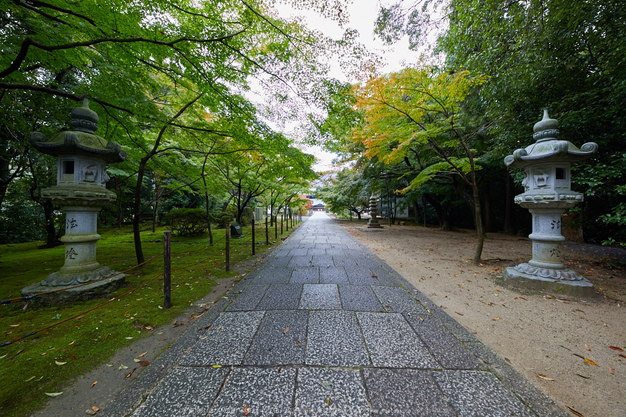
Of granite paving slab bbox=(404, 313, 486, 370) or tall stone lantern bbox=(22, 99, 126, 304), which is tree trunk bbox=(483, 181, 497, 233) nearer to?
granite paving slab bbox=(404, 313, 486, 370)

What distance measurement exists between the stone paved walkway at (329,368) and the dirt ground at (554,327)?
0.93ft

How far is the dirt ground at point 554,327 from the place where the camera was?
168cm

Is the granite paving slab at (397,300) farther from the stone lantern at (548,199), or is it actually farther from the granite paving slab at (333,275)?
the stone lantern at (548,199)

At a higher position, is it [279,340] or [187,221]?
[187,221]

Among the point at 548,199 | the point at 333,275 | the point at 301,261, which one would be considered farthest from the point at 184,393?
the point at 548,199

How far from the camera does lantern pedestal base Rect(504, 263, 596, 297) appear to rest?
3.36 m

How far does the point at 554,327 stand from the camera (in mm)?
2541

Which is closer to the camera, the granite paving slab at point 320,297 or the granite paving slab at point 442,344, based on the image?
the granite paving slab at point 442,344

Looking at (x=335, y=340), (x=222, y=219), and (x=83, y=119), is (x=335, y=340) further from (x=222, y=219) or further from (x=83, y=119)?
(x=222, y=219)

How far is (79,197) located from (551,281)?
7528 mm

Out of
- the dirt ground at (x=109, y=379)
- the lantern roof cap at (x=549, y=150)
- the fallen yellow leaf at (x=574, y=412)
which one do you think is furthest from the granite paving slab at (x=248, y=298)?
the lantern roof cap at (x=549, y=150)

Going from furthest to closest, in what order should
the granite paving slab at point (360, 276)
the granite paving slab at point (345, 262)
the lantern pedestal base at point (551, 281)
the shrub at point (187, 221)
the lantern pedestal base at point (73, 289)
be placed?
1. the shrub at point (187, 221)
2. the granite paving slab at point (345, 262)
3. the granite paving slab at point (360, 276)
4. the lantern pedestal base at point (551, 281)
5. the lantern pedestal base at point (73, 289)

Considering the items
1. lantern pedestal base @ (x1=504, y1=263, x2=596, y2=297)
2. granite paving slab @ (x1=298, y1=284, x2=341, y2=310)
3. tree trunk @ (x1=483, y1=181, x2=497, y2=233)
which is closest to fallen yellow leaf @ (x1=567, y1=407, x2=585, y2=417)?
granite paving slab @ (x1=298, y1=284, x2=341, y2=310)

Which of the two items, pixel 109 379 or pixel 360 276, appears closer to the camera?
pixel 109 379
